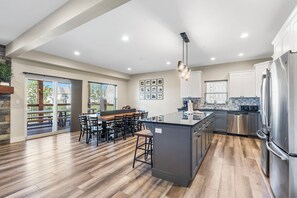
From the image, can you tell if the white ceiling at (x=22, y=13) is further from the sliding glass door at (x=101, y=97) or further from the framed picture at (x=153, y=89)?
the framed picture at (x=153, y=89)

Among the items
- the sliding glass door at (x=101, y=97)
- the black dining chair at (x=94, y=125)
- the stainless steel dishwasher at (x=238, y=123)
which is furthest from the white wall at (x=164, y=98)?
the black dining chair at (x=94, y=125)

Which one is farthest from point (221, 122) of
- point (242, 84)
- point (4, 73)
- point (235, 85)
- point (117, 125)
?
point (4, 73)

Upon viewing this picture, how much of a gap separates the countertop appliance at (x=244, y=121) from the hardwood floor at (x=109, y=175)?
150 centimetres

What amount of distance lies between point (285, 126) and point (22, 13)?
448cm

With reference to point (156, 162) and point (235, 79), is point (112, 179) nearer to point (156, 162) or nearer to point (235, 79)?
point (156, 162)

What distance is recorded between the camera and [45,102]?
596 cm

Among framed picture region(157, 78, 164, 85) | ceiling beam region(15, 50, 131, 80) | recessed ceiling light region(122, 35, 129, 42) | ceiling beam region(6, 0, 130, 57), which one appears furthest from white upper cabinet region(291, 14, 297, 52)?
ceiling beam region(15, 50, 131, 80)

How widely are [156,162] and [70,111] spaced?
535 centimetres

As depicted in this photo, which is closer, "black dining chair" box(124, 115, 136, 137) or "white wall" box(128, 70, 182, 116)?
"black dining chair" box(124, 115, 136, 137)

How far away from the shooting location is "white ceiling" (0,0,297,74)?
98.4 inches

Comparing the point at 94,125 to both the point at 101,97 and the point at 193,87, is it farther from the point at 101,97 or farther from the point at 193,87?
the point at 193,87

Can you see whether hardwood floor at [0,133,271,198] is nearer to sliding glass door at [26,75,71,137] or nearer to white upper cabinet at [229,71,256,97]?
sliding glass door at [26,75,71,137]

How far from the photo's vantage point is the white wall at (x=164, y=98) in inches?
296

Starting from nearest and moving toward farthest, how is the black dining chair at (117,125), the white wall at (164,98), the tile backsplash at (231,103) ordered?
the black dining chair at (117,125)
the tile backsplash at (231,103)
the white wall at (164,98)
